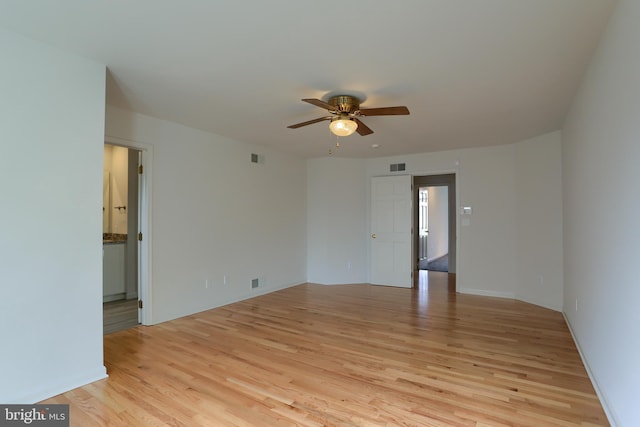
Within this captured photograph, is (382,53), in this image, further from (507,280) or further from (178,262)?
(507,280)

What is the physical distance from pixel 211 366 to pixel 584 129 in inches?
156

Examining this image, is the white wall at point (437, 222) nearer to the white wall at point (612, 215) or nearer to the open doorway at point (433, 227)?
the open doorway at point (433, 227)

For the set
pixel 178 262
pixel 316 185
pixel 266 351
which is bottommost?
pixel 266 351

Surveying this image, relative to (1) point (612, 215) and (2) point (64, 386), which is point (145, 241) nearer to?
(2) point (64, 386)

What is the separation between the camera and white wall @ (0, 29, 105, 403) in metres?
2.24

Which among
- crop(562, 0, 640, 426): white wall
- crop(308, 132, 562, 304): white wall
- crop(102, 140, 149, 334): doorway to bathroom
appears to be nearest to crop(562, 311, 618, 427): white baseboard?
crop(562, 0, 640, 426): white wall

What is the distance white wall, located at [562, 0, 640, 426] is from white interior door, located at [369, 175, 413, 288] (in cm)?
322

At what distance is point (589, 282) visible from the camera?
285 cm

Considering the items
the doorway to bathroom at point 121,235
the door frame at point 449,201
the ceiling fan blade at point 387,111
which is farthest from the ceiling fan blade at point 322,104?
the door frame at point 449,201

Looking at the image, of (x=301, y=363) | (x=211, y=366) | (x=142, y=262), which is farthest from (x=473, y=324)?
(x=142, y=262)

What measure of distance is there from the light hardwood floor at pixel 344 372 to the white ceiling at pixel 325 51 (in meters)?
2.52

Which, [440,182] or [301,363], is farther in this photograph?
[440,182]

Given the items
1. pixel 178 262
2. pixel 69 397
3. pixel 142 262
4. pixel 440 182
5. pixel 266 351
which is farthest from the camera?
pixel 440 182

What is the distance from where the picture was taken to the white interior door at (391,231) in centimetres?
641
